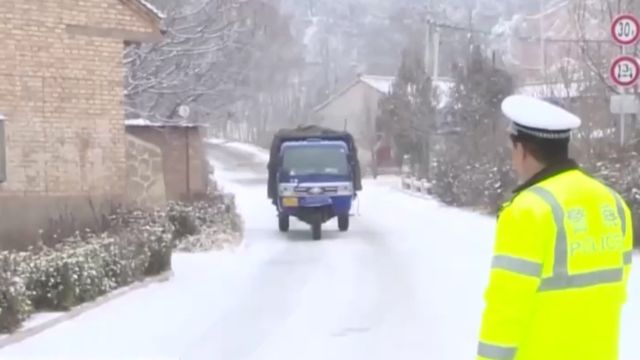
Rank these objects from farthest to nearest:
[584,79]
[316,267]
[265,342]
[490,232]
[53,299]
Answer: [584,79] → [490,232] → [316,267] → [53,299] → [265,342]

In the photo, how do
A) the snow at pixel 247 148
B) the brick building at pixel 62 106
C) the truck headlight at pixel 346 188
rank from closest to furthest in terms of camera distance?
the brick building at pixel 62 106 < the truck headlight at pixel 346 188 < the snow at pixel 247 148

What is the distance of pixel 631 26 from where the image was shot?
1499 centimetres

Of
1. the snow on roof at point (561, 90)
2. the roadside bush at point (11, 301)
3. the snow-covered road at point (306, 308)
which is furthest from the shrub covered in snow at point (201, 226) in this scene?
the snow on roof at point (561, 90)

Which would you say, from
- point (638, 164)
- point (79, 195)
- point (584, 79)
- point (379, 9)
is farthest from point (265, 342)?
point (379, 9)

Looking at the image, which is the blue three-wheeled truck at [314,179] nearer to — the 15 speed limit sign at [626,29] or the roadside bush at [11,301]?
the 15 speed limit sign at [626,29]

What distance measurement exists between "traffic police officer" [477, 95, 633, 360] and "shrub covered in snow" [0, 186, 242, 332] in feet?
27.5

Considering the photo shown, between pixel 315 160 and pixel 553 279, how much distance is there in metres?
22.7

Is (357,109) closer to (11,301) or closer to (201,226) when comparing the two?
(201,226)

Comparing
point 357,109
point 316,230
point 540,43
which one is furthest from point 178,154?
point 357,109

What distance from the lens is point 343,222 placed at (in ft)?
87.0

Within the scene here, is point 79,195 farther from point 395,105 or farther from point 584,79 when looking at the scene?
point 395,105

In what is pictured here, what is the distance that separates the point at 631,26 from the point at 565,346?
12165mm

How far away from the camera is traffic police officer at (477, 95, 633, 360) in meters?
3.50

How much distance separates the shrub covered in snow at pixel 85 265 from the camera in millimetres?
11500
